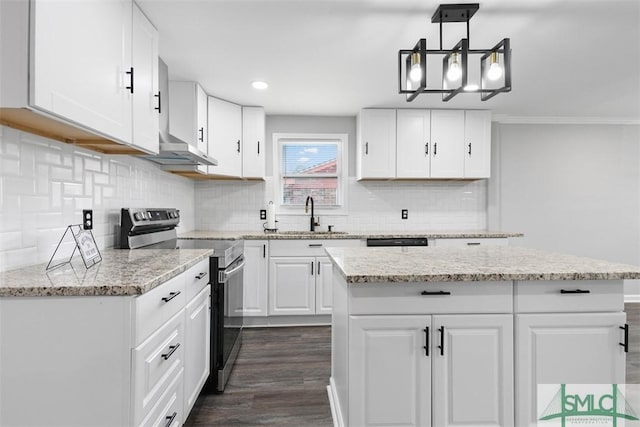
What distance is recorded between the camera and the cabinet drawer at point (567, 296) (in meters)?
→ 1.51

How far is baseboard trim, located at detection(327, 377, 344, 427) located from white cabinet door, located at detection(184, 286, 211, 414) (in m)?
0.77

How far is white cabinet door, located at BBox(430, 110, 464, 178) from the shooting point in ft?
12.8

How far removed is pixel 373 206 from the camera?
14.0 feet

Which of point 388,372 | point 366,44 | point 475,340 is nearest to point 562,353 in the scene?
point 475,340

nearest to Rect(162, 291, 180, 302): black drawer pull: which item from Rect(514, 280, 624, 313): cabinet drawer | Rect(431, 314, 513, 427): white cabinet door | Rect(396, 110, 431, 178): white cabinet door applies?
Rect(431, 314, 513, 427): white cabinet door

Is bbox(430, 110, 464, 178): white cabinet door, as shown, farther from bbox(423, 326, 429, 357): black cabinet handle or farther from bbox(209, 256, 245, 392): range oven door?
bbox(423, 326, 429, 357): black cabinet handle

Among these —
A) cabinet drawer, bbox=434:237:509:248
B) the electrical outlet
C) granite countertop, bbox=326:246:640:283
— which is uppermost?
the electrical outlet

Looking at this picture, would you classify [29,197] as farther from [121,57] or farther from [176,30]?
[176,30]

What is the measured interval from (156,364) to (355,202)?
3162 millimetres

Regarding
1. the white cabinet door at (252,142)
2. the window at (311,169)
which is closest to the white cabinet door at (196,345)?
the white cabinet door at (252,142)

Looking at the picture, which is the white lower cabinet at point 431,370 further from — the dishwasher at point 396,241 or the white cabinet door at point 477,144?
the white cabinet door at point 477,144

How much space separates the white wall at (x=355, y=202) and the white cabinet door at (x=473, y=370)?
9.04 feet

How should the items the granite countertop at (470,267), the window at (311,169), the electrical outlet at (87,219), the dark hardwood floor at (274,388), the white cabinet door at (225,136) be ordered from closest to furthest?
the granite countertop at (470,267) → the electrical outlet at (87,219) → the dark hardwood floor at (274,388) → the white cabinet door at (225,136) → the window at (311,169)

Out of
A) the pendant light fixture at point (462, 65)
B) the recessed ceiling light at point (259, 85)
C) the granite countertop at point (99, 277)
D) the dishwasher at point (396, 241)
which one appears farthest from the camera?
the dishwasher at point (396, 241)
